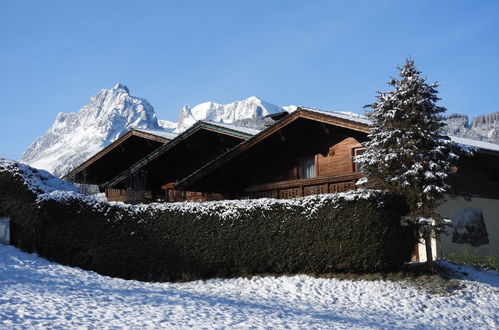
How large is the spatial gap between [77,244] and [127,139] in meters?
13.3

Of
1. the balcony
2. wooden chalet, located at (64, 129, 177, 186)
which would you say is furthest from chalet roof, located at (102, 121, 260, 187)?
the balcony

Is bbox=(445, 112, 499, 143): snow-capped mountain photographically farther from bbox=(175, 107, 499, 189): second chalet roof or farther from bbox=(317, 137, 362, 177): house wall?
bbox=(175, 107, 499, 189): second chalet roof

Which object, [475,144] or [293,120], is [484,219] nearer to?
[475,144]

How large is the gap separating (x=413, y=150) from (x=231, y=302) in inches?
270

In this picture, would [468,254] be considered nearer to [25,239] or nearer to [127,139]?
[25,239]

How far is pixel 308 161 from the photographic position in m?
22.4

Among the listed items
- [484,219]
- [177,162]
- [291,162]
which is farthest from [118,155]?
[484,219]

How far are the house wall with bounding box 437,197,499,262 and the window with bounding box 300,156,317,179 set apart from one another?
537cm

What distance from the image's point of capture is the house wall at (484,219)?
19.2 meters

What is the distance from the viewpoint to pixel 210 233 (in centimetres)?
1644

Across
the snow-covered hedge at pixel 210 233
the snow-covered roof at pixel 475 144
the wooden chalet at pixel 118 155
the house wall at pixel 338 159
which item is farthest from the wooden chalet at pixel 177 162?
the snow-covered roof at pixel 475 144

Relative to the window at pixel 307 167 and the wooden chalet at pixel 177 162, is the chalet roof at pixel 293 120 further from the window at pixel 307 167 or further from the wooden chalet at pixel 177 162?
the wooden chalet at pixel 177 162

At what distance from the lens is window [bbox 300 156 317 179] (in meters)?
22.2

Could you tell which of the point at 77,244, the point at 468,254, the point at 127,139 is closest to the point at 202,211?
the point at 77,244
